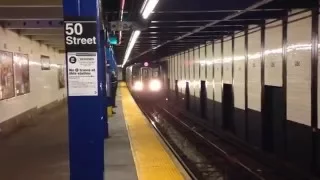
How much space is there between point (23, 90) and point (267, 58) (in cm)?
832

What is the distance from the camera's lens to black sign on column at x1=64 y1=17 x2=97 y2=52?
13.6ft

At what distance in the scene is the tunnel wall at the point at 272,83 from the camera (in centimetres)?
862

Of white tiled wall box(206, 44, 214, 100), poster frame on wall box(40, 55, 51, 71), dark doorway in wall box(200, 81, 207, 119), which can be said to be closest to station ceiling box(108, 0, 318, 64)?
white tiled wall box(206, 44, 214, 100)

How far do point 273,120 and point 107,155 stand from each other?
495cm

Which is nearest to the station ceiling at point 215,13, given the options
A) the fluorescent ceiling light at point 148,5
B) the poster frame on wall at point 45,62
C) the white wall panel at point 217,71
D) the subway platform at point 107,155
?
the fluorescent ceiling light at point 148,5

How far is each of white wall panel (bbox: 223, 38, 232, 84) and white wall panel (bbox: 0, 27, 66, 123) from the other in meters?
7.02

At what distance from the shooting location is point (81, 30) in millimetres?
4172

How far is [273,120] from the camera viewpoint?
10.8 m

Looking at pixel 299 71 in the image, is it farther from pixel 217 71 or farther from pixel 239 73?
pixel 217 71

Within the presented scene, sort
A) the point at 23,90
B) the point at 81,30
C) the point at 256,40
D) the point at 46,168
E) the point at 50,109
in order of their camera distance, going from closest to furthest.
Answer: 1. the point at 81,30
2. the point at 46,168
3. the point at 256,40
4. the point at 23,90
5. the point at 50,109

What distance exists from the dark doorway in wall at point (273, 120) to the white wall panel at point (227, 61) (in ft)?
11.0

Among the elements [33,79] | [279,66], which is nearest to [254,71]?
[279,66]

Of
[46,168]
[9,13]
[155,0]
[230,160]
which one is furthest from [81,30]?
[230,160]

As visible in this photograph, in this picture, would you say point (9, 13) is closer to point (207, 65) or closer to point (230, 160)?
point (230, 160)
